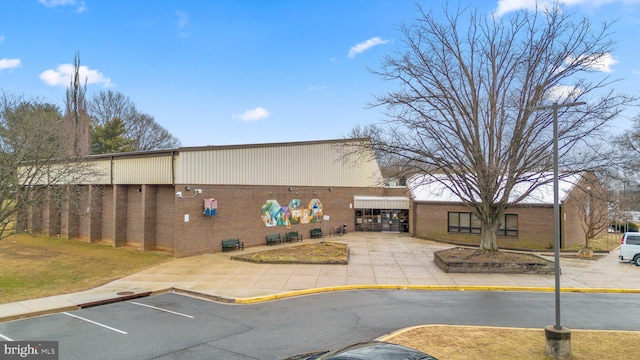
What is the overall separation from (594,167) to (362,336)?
16276 mm

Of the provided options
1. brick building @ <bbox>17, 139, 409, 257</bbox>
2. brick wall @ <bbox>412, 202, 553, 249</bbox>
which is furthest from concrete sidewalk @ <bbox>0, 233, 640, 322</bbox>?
brick wall @ <bbox>412, 202, 553, 249</bbox>

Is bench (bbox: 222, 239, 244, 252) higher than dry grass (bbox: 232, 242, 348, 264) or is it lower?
higher

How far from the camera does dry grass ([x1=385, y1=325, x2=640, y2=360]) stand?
8203 mm

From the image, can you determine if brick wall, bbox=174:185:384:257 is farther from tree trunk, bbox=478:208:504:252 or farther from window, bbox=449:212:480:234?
tree trunk, bbox=478:208:504:252

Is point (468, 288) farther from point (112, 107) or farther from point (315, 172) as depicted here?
point (112, 107)

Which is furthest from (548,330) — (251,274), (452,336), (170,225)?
(170,225)

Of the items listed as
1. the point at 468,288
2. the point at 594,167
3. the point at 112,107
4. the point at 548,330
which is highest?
the point at 112,107

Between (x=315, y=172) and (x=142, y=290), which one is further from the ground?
(x=315, y=172)

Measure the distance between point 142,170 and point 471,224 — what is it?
25857 millimetres

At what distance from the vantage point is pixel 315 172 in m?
34.1

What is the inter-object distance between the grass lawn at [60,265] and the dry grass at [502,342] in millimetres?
13706

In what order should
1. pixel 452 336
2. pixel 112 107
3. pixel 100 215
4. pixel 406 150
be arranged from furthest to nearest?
pixel 112 107 → pixel 100 215 → pixel 406 150 → pixel 452 336

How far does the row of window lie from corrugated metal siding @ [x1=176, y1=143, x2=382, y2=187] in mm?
8669

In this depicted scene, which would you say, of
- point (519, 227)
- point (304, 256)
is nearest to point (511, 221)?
point (519, 227)
